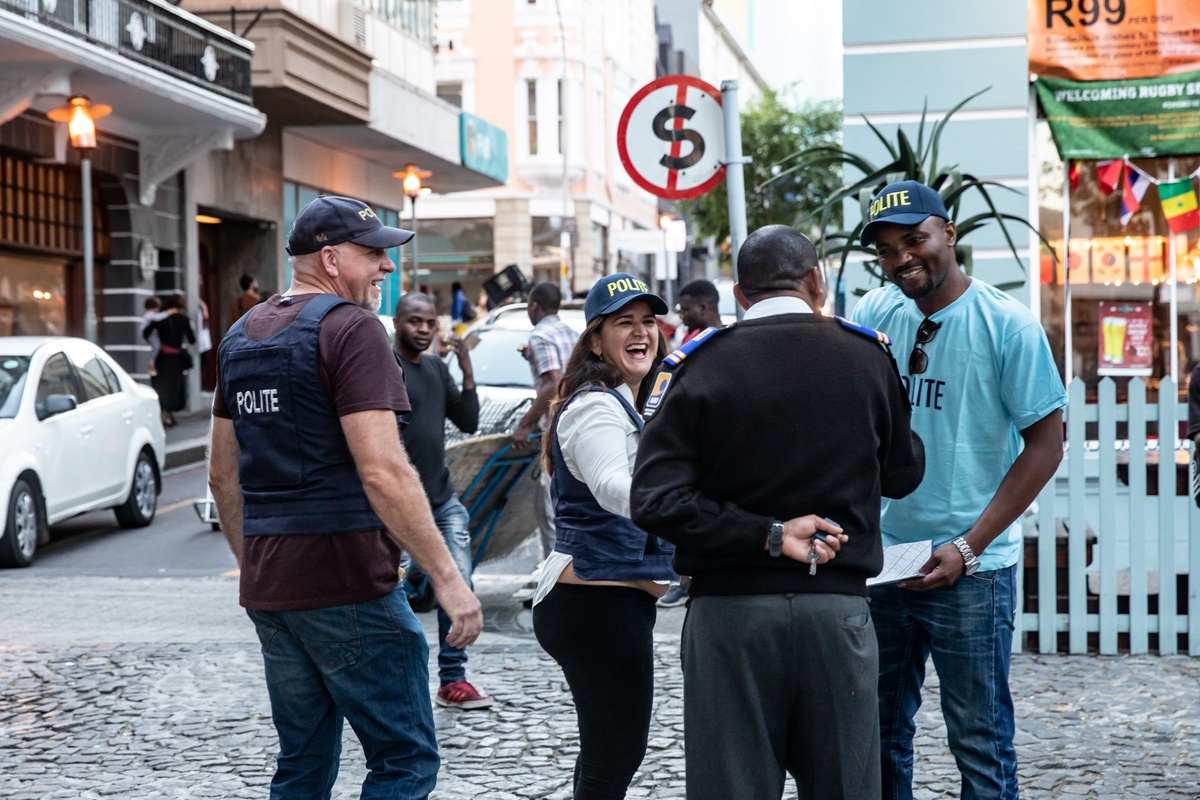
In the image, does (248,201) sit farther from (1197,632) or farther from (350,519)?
(350,519)

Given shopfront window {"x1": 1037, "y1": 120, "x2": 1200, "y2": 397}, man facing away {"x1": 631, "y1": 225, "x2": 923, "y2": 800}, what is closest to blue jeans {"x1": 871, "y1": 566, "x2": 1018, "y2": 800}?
man facing away {"x1": 631, "y1": 225, "x2": 923, "y2": 800}

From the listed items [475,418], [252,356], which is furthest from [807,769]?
[475,418]

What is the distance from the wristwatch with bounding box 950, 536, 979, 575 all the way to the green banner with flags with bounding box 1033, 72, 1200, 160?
6.81 metres

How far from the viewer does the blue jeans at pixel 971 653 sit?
3840 mm

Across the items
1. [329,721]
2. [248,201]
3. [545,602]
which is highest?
[248,201]

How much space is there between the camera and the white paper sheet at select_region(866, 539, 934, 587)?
12.5 feet

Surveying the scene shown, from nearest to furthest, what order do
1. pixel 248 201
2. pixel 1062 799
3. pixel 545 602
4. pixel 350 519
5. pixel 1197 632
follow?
1. pixel 350 519
2. pixel 545 602
3. pixel 1062 799
4. pixel 1197 632
5. pixel 248 201

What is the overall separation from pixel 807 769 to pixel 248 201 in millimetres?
24219

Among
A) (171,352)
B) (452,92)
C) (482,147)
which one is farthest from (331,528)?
(452,92)

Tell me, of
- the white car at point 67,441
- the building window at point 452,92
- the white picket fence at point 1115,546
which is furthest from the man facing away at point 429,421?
the building window at point 452,92

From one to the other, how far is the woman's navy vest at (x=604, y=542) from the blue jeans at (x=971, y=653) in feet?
1.96

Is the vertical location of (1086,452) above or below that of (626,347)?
below

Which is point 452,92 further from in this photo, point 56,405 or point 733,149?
point 733,149

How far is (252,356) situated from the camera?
3555mm
